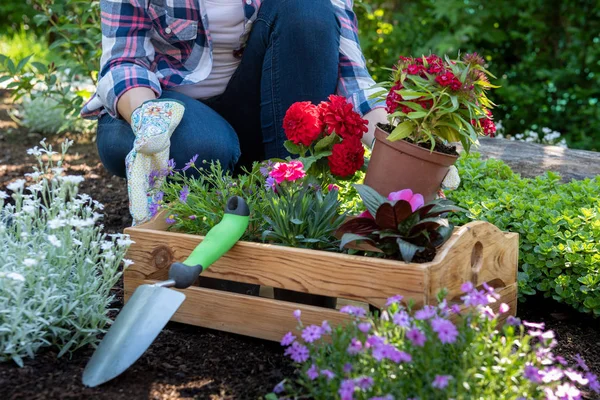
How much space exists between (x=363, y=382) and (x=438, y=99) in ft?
2.66

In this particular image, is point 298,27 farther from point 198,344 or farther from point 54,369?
point 54,369

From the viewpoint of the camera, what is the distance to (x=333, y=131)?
6.44 feet

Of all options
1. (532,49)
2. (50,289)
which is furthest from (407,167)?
(532,49)

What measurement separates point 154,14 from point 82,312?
1.18 meters

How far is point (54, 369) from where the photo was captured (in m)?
1.60

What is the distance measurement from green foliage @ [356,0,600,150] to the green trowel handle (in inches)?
119

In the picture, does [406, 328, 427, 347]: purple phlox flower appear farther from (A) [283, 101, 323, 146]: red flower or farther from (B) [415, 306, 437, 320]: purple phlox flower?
(A) [283, 101, 323, 146]: red flower

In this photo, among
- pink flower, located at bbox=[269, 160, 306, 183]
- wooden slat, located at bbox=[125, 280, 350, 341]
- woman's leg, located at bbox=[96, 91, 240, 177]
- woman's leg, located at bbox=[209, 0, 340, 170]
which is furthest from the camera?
woman's leg, located at bbox=[209, 0, 340, 170]

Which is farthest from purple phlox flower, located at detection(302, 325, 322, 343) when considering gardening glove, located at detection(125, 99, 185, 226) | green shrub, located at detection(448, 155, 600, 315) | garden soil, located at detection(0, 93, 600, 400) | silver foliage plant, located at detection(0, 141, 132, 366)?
green shrub, located at detection(448, 155, 600, 315)

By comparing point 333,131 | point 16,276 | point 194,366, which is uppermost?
point 333,131

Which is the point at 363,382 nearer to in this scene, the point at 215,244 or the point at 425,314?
the point at 425,314

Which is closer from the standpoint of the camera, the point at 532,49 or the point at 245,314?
the point at 245,314

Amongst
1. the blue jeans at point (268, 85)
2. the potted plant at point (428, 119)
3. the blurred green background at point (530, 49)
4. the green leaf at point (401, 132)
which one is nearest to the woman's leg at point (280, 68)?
the blue jeans at point (268, 85)

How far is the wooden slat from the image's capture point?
1.76 m
